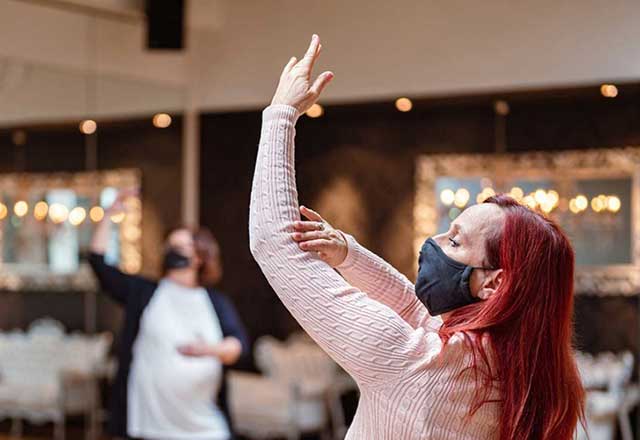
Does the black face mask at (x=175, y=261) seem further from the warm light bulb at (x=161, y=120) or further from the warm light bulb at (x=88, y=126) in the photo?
the warm light bulb at (x=161, y=120)

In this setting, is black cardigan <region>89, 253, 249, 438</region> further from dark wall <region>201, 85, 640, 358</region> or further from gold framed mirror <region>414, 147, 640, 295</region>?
dark wall <region>201, 85, 640, 358</region>

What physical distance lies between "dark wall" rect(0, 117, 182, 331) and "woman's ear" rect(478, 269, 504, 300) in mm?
5214

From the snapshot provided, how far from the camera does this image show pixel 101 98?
7.60 meters

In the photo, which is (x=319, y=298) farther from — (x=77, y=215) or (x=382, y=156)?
(x=382, y=156)

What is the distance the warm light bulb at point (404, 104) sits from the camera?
7938mm

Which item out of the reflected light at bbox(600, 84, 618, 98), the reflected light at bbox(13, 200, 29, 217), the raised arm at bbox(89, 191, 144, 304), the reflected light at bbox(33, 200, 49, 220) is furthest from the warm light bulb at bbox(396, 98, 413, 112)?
the raised arm at bbox(89, 191, 144, 304)

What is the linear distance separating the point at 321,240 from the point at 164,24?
21.5 ft

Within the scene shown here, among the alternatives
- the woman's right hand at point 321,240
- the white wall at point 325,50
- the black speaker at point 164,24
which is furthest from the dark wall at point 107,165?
the woman's right hand at point 321,240

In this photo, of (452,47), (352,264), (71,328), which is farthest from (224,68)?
(352,264)

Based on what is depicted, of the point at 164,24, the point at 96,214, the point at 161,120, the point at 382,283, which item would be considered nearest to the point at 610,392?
the point at 96,214

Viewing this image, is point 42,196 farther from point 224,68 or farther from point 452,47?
point 452,47

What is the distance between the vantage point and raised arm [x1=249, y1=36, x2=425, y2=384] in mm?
1558

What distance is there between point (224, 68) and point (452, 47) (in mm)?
1952

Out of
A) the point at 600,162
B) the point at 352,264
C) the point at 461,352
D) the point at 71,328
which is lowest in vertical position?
the point at 71,328
